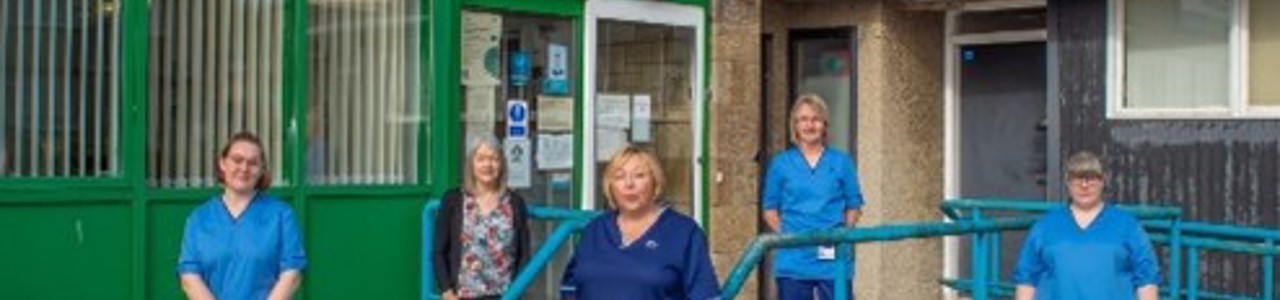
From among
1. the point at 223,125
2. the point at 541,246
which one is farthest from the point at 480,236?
the point at 223,125

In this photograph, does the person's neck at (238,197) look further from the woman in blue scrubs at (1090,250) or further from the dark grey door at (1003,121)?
the dark grey door at (1003,121)

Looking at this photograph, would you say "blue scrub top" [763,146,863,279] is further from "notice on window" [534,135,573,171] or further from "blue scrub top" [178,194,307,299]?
"blue scrub top" [178,194,307,299]

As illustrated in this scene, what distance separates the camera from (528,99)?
8.73 meters

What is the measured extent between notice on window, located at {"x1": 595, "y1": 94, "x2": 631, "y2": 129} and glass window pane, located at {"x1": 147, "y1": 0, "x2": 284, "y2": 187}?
6.41ft

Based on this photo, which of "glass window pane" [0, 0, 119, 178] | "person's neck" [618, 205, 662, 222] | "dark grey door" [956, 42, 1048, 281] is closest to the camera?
"person's neck" [618, 205, 662, 222]

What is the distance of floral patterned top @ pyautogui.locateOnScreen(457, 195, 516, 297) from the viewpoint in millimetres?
6555

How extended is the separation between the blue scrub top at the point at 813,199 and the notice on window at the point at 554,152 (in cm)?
212

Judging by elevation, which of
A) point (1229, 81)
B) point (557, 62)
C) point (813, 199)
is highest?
point (557, 62)

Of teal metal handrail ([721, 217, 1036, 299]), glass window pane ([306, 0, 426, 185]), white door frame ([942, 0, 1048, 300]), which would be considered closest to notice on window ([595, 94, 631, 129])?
glass window pane ([306, 0, 426, 185])

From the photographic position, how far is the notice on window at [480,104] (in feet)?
27.8

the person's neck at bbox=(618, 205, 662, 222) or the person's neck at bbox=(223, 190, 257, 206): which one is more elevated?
the person's neck at bbox=(223, 190, 257, 206)

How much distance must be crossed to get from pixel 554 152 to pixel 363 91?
1.15 meters

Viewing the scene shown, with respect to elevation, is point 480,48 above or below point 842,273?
above

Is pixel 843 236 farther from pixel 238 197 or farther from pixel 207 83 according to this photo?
pixel 207 83
